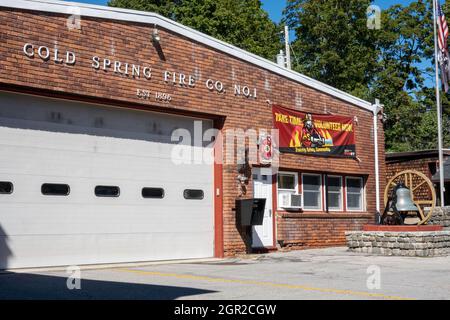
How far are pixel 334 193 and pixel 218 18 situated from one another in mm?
21681

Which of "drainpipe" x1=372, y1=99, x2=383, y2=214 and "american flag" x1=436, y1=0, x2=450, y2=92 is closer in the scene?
"drainpipe" x1=372, y1=99, x2=383, y2=214

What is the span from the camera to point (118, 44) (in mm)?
14273

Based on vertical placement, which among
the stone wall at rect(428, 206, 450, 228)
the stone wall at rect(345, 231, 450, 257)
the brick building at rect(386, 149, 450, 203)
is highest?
the brick building at rect(386, 149, 450, 203)

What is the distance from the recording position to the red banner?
59.3 feet

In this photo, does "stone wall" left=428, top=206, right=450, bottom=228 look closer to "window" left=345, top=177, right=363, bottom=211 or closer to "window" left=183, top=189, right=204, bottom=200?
"window" left=345, top=177, right=363, bottom=211

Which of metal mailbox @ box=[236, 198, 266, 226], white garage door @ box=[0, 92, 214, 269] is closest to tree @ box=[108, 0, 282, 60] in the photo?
white garage door @ box=[0, 92, 214, 269]

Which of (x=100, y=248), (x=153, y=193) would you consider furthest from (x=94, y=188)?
(x=153, y=193)

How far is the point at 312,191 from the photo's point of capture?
19.2 metres

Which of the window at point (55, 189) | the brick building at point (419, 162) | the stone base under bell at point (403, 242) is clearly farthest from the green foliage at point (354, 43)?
the window at point (55, 189)

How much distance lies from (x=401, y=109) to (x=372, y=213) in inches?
786

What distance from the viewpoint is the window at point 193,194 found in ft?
51.6

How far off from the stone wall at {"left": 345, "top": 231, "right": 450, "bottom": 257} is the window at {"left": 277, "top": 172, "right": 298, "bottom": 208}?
7.57 feet

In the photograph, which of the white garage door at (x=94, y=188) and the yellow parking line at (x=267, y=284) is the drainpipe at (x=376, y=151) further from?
the yellow parking line at (x=267, y=284)

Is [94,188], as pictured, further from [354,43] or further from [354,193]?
[354,43]
